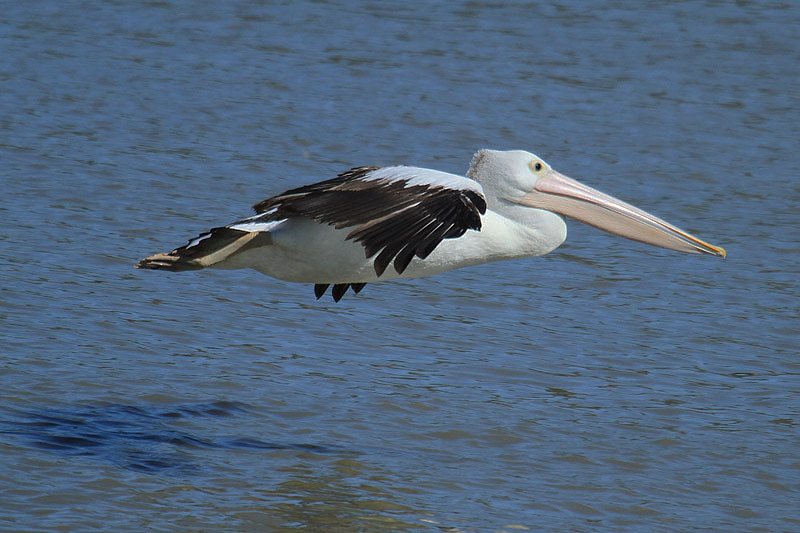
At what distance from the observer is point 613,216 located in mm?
5750

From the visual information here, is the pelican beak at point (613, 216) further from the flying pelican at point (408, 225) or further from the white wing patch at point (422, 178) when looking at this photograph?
the white wing patch at point (422, 178)

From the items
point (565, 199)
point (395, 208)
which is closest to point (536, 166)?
point (565, 199)

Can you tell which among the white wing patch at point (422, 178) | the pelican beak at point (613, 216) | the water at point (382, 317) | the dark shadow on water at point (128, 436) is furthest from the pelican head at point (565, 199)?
the dark shadow on water at point (128, 436)

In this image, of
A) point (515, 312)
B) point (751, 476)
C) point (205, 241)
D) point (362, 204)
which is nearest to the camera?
point (362, 204)

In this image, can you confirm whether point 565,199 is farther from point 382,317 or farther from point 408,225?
point 382,317

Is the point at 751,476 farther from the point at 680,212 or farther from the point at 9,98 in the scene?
the point at 9,98

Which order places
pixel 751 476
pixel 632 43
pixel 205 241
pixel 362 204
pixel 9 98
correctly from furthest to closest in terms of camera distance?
pixel 632 43 → pixel 9 98 → pixel 751 476 → pixel 205 241 → pixel 362 204

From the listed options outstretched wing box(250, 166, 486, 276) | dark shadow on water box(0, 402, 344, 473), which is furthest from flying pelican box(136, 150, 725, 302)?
dark shadow on water box(0, 402, 344, 473)

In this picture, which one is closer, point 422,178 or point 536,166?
point 422,178

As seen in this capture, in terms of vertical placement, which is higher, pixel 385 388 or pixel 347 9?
pixel 347 9

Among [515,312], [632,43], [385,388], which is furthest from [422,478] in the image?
[632,43]

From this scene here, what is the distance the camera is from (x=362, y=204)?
4781 millimetres

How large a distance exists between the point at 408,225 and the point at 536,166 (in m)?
1.19

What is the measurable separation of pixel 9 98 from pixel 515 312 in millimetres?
5405
